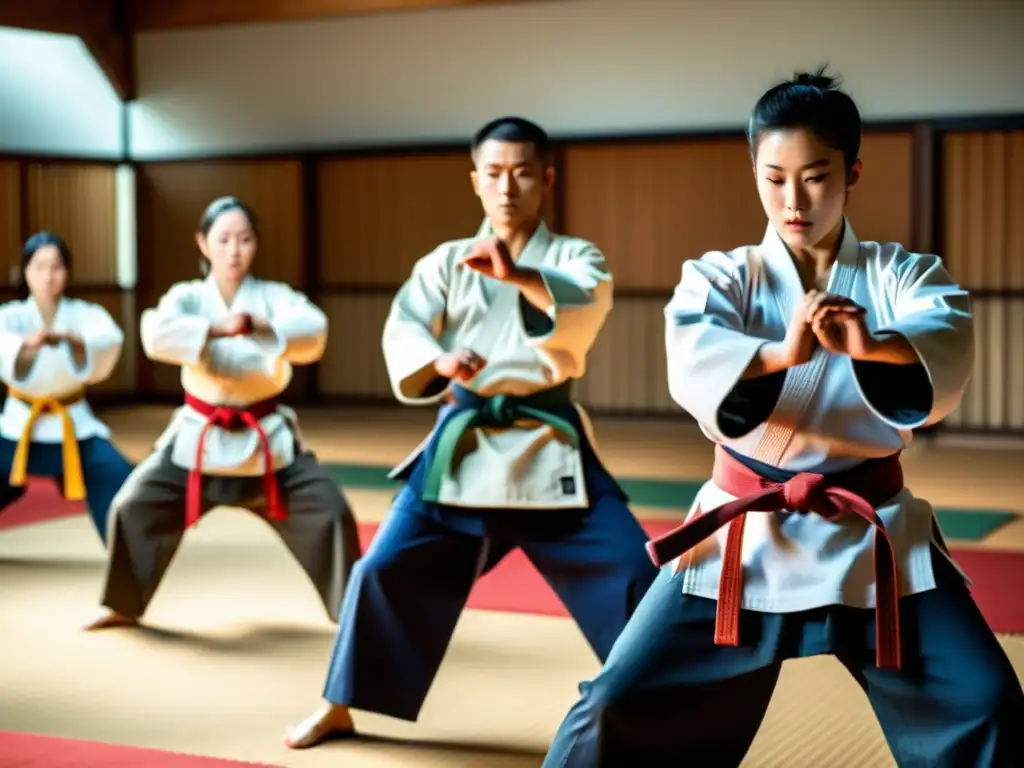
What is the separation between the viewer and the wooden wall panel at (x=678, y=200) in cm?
836

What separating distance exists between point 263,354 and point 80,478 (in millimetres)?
1150

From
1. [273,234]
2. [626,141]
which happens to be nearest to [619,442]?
[626,141]

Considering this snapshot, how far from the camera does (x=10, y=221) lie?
973 cm

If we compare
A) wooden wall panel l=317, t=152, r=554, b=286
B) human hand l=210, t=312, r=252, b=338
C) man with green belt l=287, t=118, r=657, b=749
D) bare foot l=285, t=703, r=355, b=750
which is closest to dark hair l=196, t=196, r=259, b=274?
human hand l=210, t=312, r=252, b=338

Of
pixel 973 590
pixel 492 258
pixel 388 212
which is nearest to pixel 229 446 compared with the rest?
pixel 492 258

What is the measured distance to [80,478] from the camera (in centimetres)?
472

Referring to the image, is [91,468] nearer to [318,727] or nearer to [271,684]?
[271,684]

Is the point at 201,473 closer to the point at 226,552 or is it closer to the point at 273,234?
the point at 226,552

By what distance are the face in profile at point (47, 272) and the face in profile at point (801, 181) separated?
3.42 m

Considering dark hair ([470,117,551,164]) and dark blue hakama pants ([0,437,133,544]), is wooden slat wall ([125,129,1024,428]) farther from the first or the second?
dark hair ([470,117,551,164])

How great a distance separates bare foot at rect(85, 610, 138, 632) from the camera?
4.03 metres

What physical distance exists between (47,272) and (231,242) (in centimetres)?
118

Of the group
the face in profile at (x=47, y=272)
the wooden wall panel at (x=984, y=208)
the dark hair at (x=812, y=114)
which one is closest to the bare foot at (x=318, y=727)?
the dark hair at (x=812, y=114)

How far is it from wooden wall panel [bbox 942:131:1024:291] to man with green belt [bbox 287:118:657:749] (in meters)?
5.63
